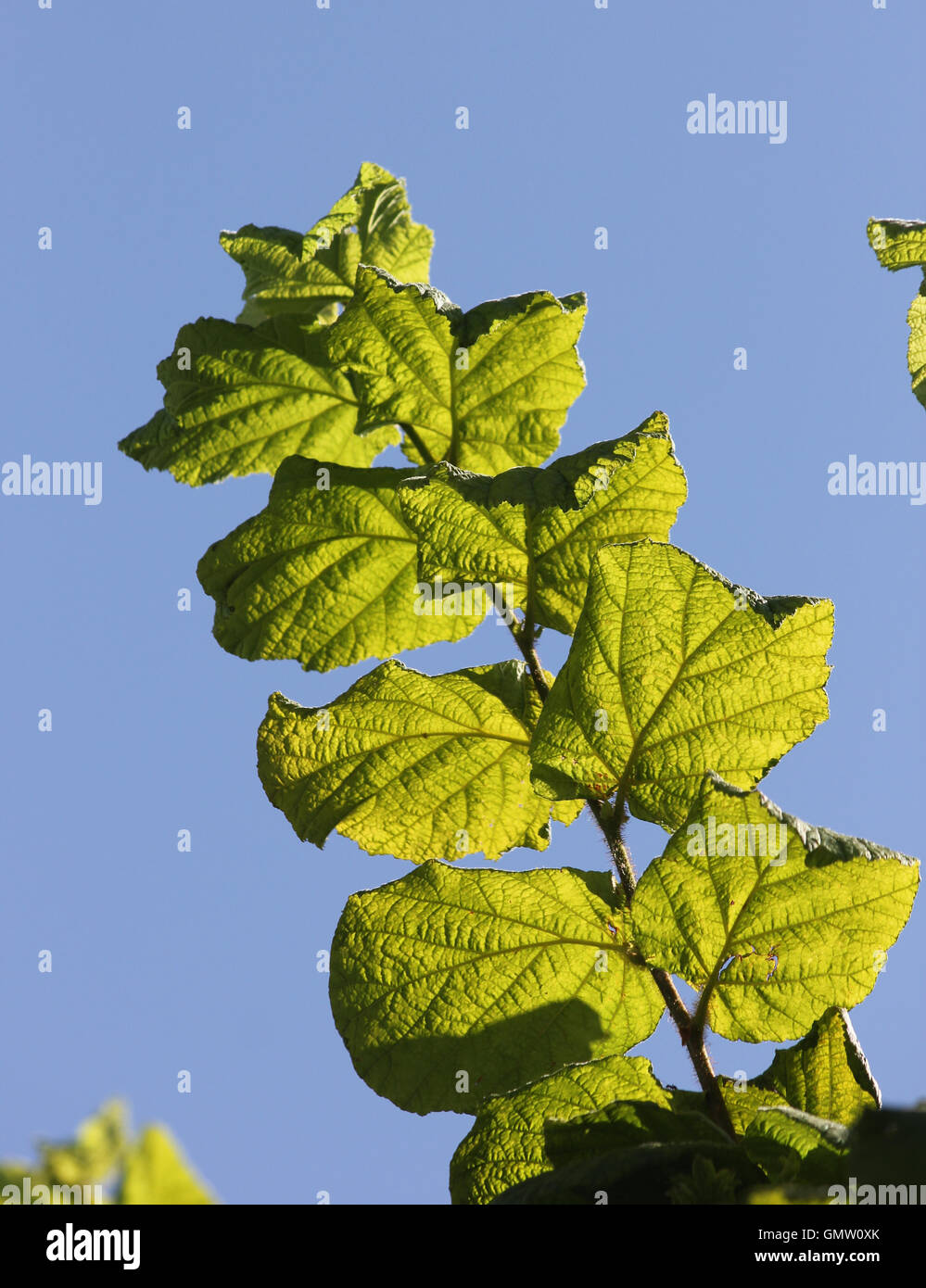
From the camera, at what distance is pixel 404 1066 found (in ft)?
7.72

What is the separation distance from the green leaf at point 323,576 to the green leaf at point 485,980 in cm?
77

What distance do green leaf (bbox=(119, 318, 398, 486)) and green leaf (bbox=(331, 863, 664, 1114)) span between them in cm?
138

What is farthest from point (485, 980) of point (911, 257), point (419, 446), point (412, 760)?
point (911, 257)

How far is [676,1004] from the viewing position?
233 cm

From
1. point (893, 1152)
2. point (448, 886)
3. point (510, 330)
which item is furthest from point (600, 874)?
point (510, 330)

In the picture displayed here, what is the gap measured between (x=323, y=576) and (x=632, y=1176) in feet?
5.57

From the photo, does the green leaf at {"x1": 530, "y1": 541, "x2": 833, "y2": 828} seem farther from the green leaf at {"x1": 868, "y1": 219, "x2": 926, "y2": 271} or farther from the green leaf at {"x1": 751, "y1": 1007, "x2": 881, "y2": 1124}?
the green leaf at {"x1": 868, "y1": 219, "x2": 926, "y2": 271}

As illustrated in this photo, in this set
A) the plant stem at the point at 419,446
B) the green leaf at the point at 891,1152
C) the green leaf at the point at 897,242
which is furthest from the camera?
the plant stem at the point at 419,446

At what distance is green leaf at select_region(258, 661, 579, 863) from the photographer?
2.65 metres

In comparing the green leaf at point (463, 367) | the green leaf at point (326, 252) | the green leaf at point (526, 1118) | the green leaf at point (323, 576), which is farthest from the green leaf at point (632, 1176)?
the green leaf at point (326, 252)

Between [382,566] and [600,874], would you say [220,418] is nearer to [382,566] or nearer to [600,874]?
[382,566]

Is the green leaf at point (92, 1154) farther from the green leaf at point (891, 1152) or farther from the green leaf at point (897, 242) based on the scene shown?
the green leaf at point (897, 242)

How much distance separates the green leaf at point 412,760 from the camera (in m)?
2.65

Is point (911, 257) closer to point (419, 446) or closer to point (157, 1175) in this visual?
point (419, 446)
